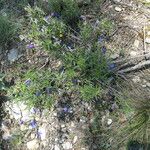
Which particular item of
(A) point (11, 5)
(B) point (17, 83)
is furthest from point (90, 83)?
(A) point (11, 5)

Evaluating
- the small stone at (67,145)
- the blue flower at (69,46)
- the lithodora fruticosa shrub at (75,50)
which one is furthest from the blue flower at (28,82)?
the small stone at (67,145)

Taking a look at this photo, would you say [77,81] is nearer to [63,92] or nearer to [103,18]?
[63,92]

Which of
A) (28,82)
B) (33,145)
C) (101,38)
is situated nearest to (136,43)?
(101,38)

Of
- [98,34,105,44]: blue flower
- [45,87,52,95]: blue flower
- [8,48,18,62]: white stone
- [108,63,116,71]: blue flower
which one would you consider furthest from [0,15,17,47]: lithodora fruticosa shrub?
[108,63,116,71]: blue flower

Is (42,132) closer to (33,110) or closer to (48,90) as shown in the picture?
(33,110)

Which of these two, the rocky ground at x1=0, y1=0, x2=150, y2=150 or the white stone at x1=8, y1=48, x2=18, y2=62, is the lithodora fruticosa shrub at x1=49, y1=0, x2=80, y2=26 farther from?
the white stone at x1=8, y1=48, x2=18, y2=62

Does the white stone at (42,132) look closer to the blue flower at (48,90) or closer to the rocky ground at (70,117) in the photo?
the rocky ground at (70,117)

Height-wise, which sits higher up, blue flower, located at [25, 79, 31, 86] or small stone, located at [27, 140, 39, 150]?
blue flower, located at [25, 79, 31, 86]
